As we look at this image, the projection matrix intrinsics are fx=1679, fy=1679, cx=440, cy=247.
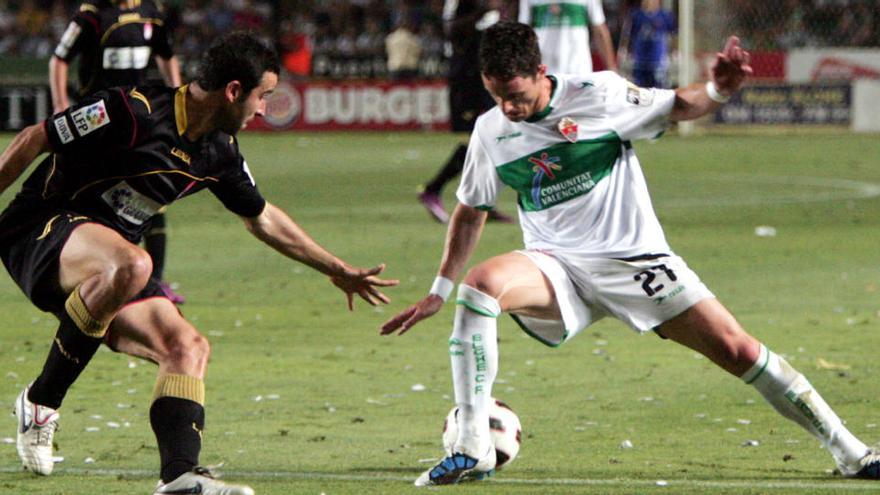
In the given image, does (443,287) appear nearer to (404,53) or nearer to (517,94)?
(517,94)

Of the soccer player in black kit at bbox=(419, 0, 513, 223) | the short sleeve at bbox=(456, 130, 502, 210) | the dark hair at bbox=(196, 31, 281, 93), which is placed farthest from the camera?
the soccer player in black kit at bbox=(419, 0, 513, 223)

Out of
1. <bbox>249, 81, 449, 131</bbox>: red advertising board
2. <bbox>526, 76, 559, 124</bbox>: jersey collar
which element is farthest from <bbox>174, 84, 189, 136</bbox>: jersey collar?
<bbox>249, 81, 449, 131</bbox>: red advertising board

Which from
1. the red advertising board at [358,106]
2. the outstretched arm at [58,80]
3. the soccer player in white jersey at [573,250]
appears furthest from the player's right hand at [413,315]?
the red advertising board at [358,106]

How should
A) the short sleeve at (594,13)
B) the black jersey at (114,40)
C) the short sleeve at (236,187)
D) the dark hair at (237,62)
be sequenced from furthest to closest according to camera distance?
the short sleeve at (594,13)
the black jersey at (114,40)
the short sleeve at (236,187)
the dark hair at (237,62)

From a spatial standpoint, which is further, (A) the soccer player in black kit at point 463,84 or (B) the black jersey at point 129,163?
(A) the soccer player in black kit at point 463,84

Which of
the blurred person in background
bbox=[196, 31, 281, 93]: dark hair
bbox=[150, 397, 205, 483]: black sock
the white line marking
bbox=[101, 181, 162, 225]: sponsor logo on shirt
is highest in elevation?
A: bbox=[196, 31, 281, 93]: dark hair

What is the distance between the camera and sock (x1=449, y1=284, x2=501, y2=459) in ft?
18.9

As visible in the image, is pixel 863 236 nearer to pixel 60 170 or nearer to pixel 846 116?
pixel 60 170

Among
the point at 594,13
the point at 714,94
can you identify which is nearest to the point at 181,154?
the point at 714,94

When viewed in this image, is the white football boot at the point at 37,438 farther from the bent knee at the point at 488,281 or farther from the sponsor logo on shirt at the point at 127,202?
the bent knee at the point at 488,281

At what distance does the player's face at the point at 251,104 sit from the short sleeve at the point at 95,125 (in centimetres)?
34

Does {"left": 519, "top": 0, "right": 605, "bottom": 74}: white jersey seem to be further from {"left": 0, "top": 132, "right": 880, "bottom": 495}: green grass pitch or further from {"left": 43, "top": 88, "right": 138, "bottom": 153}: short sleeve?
{"left": 43, "top": 88, "right": 138, "bottom": 153}: short sleeve

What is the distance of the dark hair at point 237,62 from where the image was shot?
17.9 feet

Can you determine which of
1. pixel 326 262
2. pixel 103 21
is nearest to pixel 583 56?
pixel 103 21
